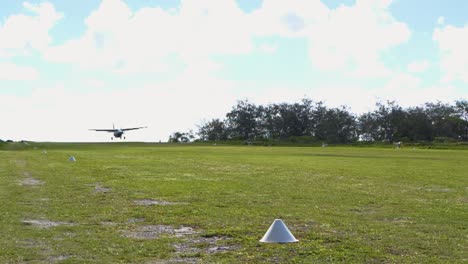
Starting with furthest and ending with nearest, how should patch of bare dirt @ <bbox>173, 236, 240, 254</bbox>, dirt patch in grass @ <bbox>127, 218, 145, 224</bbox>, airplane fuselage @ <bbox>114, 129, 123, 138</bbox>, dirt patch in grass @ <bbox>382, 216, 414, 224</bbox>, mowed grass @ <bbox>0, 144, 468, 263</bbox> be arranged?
airplane fuselage @ <bbox>114, 129, 123, 138</bbox> → dirt patch in grass @ <bbox>127, 218, 145, 224</bbox> → dirt patch in grass @ <bbox>382, 216, 414, 224</bbox> → patch of bare dirt @ <bbox>173, 236, 240, 254</bbox> → mowed grass @ <bbox>0, 144, 468, 263</bbox>

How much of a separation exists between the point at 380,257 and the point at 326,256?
0.92 m

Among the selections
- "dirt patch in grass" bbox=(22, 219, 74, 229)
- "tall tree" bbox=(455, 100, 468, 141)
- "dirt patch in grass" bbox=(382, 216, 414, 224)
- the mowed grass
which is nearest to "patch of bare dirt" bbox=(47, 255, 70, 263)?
the mowed grass

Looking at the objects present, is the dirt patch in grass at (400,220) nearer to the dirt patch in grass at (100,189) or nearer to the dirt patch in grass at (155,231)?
the dirt patch in grass at (155,231)

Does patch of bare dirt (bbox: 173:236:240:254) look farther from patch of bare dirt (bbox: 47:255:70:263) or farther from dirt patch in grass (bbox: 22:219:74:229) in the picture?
dirt patch in grass (bbox: 22:219:74:229)

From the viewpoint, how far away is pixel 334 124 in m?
159

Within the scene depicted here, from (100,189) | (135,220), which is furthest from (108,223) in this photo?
(100,189)

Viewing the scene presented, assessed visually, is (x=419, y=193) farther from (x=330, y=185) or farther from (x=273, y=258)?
(x=273, y=258)

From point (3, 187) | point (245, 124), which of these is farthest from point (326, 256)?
point (245, 124)

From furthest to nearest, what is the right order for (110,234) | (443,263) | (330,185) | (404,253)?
(330,185), (110,234), (404,253), (443,263)

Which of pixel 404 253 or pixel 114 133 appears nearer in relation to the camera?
pixel 404 253

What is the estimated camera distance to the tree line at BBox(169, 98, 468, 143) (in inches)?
5719

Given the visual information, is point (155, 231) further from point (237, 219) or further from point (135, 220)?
point (237, 219)

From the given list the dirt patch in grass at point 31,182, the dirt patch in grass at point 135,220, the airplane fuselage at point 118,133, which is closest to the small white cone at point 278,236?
the dirt patch in grass at point 135,220

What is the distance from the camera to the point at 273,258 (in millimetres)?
9586
